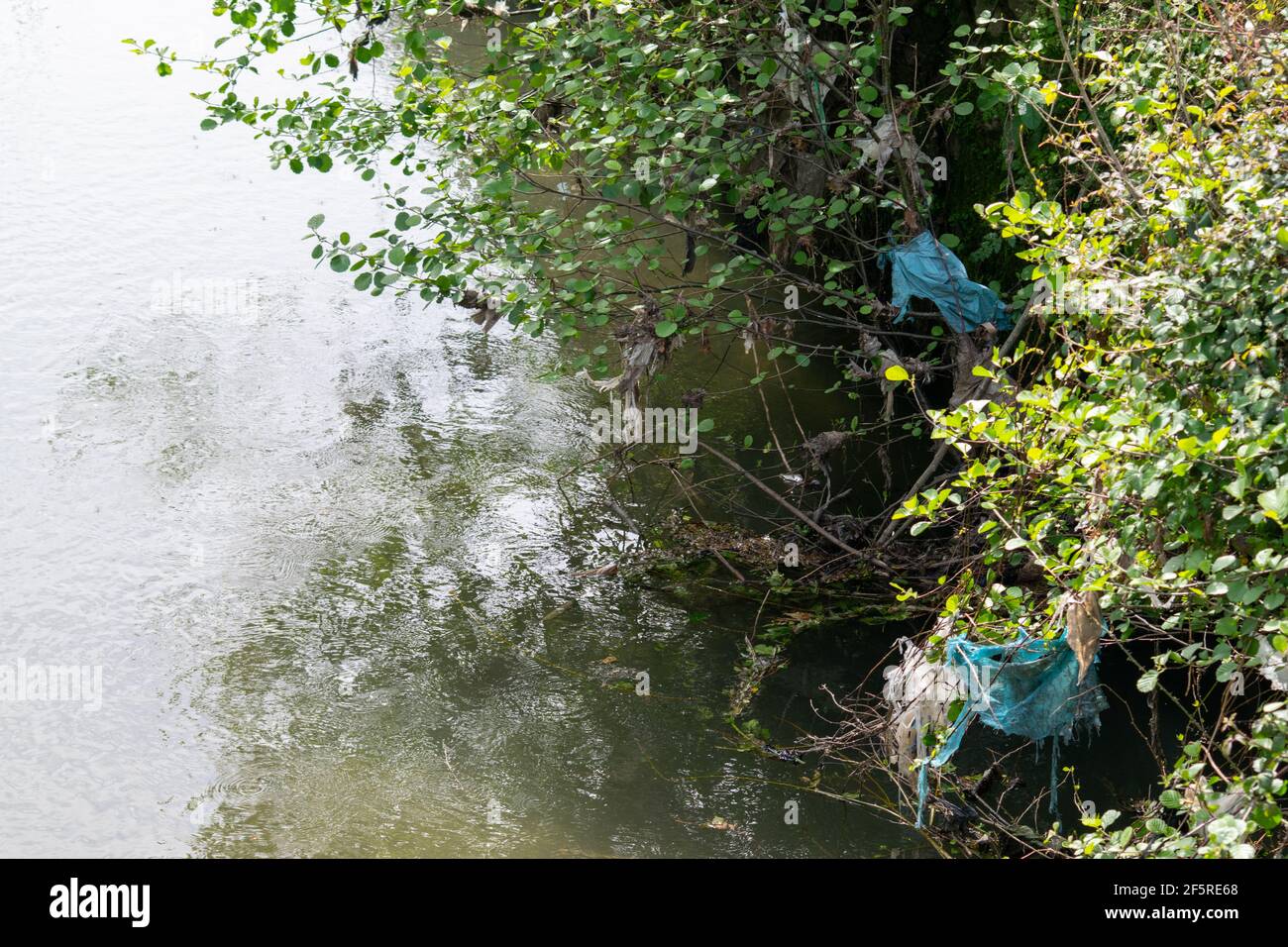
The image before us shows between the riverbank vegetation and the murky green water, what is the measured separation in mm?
656

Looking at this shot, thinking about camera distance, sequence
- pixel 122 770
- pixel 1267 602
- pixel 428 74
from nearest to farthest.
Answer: pixel 1267 602
pixel 122 770
pixel 428 74

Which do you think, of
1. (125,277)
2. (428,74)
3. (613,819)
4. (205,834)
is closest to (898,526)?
(613,819)

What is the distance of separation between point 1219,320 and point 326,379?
6.41m

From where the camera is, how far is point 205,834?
5219 mm

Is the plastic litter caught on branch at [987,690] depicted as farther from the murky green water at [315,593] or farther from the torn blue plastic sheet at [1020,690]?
the murky green water at [315,593]

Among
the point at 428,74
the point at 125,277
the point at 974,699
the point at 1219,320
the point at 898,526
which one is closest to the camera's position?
the point at 1219,320

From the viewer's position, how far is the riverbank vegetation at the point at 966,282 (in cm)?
363

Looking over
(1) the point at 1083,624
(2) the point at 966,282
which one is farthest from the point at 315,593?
(1) the point at 1083,624

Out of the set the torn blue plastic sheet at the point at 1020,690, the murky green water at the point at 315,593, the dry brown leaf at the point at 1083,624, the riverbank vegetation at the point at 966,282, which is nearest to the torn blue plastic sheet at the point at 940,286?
the riverbank vegetation at the point at 966,282

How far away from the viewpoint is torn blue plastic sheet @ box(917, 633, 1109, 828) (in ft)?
16.1

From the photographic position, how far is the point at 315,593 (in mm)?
6812

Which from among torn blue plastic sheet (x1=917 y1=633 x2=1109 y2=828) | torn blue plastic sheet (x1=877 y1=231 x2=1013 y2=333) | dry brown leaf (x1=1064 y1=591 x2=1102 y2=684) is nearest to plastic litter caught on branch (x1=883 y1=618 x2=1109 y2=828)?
torn blue plastic sheet (x1=917 y1=633 x2=1109 y2=828)

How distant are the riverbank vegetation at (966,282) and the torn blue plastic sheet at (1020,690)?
121 millimetres

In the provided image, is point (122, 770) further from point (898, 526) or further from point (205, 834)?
point (898, 526)
